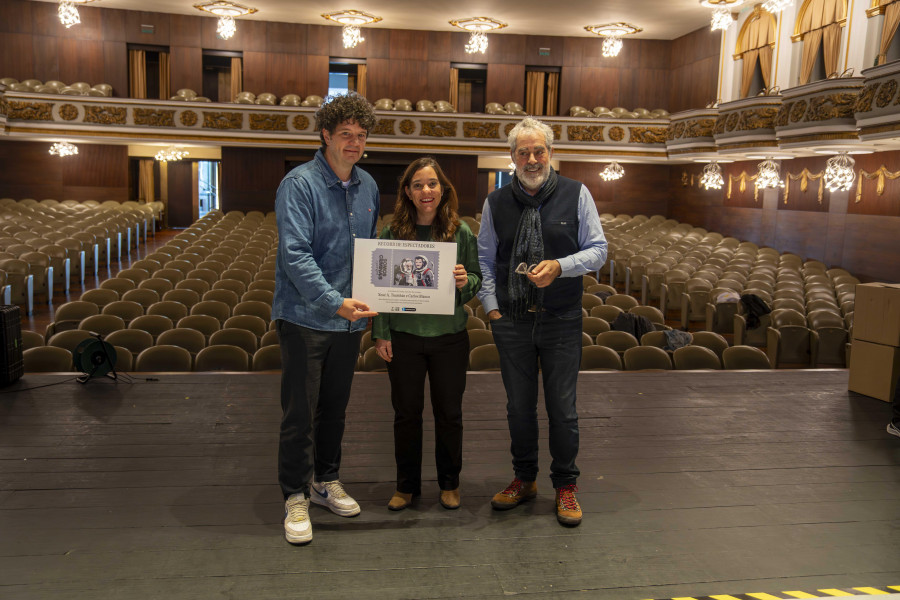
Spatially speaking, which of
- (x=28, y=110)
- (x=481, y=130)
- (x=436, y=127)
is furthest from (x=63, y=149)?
(x=481, y=130)

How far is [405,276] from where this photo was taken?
2.67 m

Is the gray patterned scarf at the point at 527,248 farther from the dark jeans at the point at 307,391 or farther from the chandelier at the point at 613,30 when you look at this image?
the chandelier at the point at 613,30

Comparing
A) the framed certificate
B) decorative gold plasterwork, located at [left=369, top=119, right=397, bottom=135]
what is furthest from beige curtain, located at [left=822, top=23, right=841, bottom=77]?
the framed certificate

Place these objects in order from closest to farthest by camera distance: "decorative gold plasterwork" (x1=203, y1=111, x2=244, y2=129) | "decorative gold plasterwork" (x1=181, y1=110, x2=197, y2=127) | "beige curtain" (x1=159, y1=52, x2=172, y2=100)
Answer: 1. "decorative gold plasterwork" (x1=181, y1=110, x2=197, y2=127)
2. "decorative gold plasterwork" (x1=203, y1=111, x2=244, y2=129)
3. "beige curtain" (x1=159, y1=52, x2=172, y2=100)

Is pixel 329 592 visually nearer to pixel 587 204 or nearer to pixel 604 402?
pixel 587 204

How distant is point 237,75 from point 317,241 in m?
19.2

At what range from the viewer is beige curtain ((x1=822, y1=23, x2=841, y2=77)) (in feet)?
41.9

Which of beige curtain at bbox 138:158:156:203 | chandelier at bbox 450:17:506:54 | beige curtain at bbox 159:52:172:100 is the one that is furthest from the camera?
beige curtain at bbox 138:158:156:203

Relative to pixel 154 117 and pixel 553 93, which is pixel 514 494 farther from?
pixel 553 93

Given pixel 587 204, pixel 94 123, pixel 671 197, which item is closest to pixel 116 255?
pixel 94 123

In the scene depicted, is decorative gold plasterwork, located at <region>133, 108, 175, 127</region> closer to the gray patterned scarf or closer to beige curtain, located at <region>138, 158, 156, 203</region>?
beige curtain, located at <region>138, 158, 156, 203</region>

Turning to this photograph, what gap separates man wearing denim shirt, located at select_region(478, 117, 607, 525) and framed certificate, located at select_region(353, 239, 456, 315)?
25 cm

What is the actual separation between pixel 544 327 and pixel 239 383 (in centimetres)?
224

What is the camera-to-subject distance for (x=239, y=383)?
14.2ft
